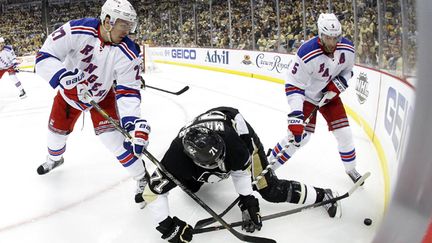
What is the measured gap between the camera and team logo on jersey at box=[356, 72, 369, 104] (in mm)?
3546

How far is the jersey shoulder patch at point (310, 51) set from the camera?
7.67 feet

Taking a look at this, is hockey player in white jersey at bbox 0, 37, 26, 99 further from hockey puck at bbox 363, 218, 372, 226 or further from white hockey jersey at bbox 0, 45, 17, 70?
hockey puck at bbox 363, 218, 372, 226

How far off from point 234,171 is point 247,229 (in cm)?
34

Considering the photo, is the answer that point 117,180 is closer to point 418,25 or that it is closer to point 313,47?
point 313,47

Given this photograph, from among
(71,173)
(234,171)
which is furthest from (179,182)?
(71,173)

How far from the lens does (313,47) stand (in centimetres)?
236

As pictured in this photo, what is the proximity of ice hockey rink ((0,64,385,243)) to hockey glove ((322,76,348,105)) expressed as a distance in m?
0.60

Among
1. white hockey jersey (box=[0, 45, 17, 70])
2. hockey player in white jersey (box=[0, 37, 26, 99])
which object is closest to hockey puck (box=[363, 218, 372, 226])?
hockey player in white jersey (box=[0, 37, 26, 99])

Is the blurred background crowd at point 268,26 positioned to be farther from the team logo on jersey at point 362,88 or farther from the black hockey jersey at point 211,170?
the black hockey jersey at point 211,170

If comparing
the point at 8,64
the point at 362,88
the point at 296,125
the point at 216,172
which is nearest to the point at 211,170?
the point at 216,172

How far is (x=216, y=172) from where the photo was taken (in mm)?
1876

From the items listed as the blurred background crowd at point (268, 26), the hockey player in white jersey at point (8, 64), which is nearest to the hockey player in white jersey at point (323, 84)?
the blurred background crowd at point (268, 26)

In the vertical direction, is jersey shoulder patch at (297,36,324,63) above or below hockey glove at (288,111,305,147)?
above

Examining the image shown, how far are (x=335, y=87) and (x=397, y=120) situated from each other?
0.94 m
